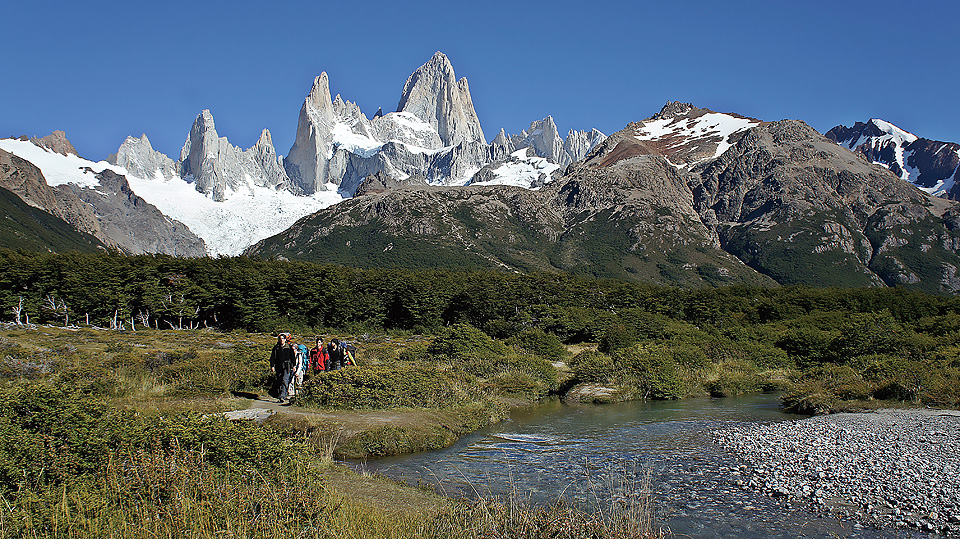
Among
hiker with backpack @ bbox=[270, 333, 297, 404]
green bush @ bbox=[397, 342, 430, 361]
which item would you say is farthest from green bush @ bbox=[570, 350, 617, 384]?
hiker with backpack @ bbox=[270, 333, 297, 404]

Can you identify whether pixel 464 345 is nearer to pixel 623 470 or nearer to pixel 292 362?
pixel 292 362

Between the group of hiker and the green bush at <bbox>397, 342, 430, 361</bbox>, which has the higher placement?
the group of hiker

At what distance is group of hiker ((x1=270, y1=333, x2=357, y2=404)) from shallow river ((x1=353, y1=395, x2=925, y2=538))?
6.14 m

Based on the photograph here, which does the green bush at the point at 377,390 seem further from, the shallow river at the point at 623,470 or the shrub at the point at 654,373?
the shrub at the point at 654,373

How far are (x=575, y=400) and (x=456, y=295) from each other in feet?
172

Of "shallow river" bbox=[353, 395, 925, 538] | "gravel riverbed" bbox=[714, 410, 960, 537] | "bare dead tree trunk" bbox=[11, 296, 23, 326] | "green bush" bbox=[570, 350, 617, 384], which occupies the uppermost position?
"bare dead tree trunk" bbox=[11, 296, 23, 326]

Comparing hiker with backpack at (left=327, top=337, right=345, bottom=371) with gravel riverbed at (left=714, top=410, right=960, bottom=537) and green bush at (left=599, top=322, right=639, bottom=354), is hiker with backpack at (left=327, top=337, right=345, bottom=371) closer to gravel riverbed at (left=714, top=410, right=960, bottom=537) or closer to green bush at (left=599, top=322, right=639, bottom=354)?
gravel riverbed at (left=714, top=410, right=960, bottom=537)

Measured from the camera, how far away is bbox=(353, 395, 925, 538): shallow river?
37.7 ft

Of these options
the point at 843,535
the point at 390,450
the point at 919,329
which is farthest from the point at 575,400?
the point at 919,329

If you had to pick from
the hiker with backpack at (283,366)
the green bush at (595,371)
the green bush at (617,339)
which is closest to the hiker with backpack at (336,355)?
the hiker with backpack at (283,366)

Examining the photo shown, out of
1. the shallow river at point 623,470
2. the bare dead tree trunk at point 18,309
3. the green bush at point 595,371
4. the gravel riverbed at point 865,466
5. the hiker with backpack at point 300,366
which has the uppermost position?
the bare dead tree trunk at point 18,309

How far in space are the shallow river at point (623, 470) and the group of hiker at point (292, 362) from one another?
6.14 m

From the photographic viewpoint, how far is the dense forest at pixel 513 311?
41.7m

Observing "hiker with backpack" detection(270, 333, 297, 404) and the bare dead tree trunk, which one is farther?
the bare dead tree trunk
